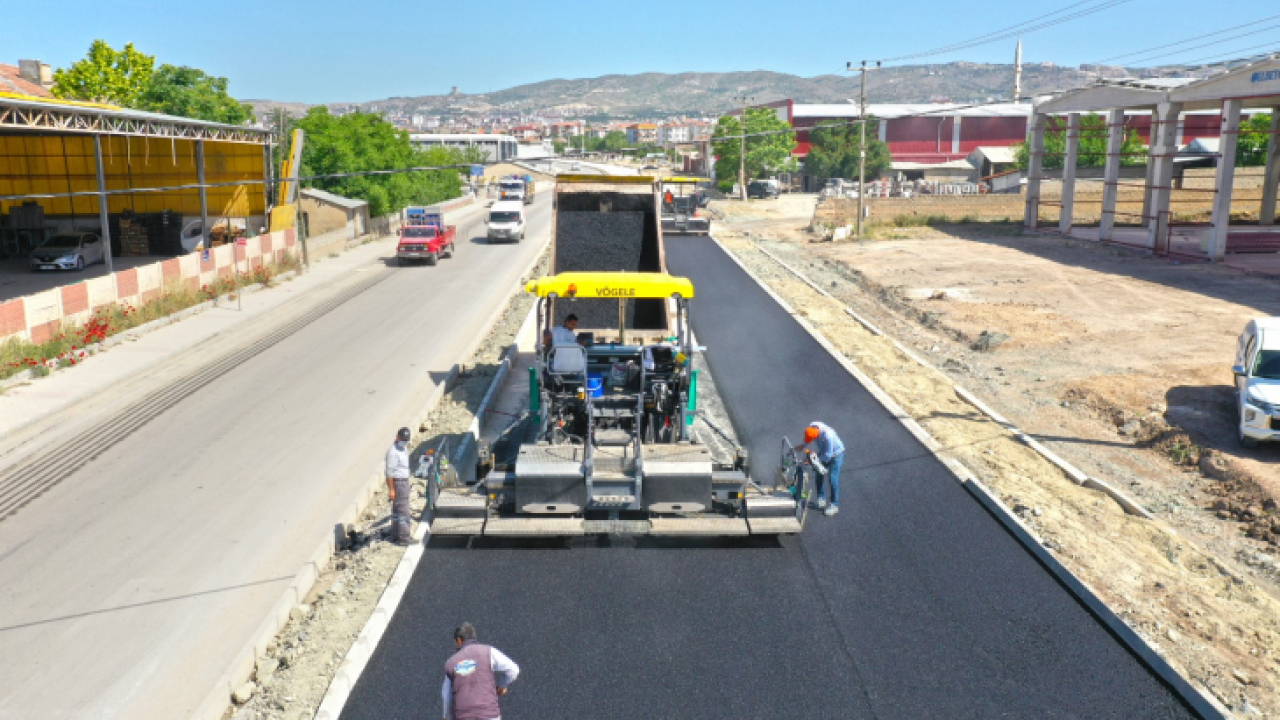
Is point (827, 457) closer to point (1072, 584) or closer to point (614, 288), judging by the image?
point (1072, 584)

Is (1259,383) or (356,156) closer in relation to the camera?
(1259,383)

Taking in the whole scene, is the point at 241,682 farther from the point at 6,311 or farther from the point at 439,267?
the point at 439,267

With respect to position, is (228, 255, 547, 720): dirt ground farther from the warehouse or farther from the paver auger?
the warehouse

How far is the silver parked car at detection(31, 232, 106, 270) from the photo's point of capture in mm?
36625

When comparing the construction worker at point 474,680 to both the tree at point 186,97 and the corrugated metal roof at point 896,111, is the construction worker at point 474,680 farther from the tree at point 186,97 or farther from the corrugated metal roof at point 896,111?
the corrugated metal roof at point 896,111

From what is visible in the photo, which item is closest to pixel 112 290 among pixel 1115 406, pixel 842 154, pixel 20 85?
pixel 1115 406

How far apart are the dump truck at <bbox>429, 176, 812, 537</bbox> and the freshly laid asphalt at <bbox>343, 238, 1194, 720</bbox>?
379mm

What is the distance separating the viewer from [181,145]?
4262cm

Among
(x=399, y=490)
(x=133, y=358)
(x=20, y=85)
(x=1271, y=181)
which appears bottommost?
(x=133, y=358)

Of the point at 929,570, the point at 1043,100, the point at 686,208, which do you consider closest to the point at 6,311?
the point at 929,570

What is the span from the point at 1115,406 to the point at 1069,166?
114 feet

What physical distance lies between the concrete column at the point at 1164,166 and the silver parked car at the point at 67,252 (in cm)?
4390

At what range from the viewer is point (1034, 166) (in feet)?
174

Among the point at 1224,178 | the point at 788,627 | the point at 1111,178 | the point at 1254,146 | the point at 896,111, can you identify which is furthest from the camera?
the point at 896,111
